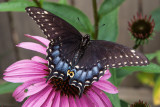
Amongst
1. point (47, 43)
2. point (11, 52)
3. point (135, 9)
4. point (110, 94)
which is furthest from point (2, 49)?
point (110, 94)

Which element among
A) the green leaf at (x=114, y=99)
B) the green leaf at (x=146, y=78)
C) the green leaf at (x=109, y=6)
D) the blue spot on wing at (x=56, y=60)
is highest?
the green leaf at (x=109, y=6)

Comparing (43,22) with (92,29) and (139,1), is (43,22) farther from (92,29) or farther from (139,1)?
(139,1)

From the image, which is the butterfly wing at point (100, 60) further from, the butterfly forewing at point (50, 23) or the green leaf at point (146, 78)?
the green leaf at point (146, 78)

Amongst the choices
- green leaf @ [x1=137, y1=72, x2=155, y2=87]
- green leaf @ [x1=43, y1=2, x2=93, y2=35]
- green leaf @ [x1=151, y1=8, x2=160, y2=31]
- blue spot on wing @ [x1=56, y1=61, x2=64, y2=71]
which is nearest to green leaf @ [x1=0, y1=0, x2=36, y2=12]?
green leaf @ [x1=43, y1=2, x2=93, y2=35]

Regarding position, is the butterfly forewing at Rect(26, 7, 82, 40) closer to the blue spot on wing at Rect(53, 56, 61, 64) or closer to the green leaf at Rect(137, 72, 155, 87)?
the blue spot on wing at Rect(53, 56, 61, 64)

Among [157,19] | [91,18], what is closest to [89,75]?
[157,19]

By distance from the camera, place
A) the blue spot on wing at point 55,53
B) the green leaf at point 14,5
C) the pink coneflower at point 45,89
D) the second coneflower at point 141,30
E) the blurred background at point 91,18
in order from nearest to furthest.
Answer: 1. the pink coneflower at point 45,89
2. the blue spot on wing at point 55,53
3. the green leaf at point 14,5
4. the second coneflower at point 141,30
5. the blurred background at point 91,18

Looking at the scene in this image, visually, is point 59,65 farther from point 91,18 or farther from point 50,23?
point 91,18

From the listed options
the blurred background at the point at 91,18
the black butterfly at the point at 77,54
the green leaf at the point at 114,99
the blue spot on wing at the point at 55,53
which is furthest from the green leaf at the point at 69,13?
the blurred background at the point at 91,18
